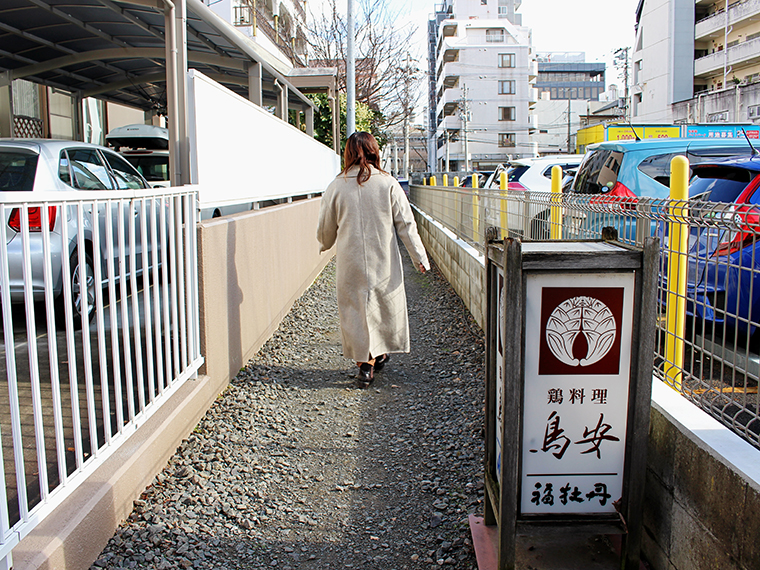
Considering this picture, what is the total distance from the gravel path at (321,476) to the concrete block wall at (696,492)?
0.75 meters

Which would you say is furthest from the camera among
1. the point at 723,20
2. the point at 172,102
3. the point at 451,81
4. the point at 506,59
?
the point at 451,81

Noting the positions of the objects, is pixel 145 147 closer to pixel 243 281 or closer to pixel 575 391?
pixel 243 281

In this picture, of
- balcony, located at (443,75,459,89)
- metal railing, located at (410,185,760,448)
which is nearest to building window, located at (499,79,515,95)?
balcony, located at (443,75,459,89)

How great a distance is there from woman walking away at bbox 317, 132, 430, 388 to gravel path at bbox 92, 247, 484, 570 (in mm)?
408

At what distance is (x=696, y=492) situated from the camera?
2178mm

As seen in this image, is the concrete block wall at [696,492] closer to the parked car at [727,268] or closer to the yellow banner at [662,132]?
the parked car at [727,268]

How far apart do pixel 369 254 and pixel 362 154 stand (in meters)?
0.71

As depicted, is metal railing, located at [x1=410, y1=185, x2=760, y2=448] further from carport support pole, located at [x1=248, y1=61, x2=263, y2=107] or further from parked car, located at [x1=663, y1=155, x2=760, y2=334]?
carport support pole, located at [x1=248, y1=61, x2=263, y2=107]

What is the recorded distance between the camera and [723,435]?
219 centimetres

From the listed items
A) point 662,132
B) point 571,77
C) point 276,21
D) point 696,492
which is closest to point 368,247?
point 696,492

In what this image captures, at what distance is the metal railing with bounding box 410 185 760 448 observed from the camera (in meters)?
2.31

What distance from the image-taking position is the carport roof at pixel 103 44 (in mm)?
6285

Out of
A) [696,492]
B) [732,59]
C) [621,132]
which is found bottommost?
[696,492]

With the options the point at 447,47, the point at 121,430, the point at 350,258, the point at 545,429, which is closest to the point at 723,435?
the point at 545,429
